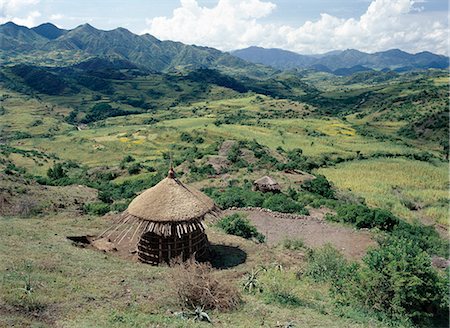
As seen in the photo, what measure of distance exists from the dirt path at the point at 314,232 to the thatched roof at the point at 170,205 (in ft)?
22.0

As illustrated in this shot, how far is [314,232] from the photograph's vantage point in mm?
25297

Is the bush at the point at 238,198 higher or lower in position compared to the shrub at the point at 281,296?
lower

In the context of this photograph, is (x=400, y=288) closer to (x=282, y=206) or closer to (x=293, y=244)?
(x=293, y=244)

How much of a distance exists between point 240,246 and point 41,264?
10054mm

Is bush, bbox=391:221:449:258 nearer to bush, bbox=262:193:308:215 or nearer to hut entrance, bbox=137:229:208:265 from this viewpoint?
bush, bbox=262:193:308:215

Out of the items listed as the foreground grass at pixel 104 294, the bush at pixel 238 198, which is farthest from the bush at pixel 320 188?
the foreground grass at pixel 104 294

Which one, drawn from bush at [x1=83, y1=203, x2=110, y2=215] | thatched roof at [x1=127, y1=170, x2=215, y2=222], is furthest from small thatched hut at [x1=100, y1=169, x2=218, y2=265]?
bush at [x1=83, y1=203, x2=110, y2=215]

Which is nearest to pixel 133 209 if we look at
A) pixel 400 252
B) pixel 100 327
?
pixel 100 327

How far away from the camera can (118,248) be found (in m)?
20.8

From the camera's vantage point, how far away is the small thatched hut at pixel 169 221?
18.3 meters

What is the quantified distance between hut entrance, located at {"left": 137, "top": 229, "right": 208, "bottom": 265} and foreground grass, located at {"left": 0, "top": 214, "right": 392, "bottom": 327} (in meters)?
0.89

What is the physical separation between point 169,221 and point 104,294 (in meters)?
5.05

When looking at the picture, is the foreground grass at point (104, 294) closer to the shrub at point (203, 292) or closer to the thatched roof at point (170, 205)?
the shrub at point (203, 292)

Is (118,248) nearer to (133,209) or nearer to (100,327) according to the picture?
(133,209)
